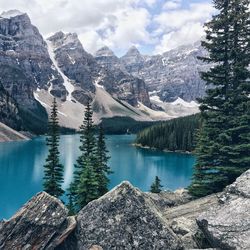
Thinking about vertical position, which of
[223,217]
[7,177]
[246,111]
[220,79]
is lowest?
[7,177]

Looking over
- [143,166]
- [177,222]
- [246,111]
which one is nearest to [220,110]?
[246,111]

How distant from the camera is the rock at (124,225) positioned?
15.7 m

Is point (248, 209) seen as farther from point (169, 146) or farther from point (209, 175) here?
point (169, 146)

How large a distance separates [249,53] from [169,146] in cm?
16635

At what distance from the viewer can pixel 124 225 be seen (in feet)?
52.3

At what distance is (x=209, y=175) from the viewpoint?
28.9m

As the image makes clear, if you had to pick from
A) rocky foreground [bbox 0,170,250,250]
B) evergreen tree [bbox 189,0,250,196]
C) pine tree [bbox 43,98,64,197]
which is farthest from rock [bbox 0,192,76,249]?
pine tree [bbox 43,98,64,197]

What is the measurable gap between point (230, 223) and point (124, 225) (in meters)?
4.06

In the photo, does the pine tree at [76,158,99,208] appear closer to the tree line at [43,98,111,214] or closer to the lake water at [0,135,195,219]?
the tree line at [43,98,111,214]

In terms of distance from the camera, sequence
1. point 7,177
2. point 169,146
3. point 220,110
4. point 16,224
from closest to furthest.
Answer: point 16,224
point 220,110
point 7,177
point 169,146

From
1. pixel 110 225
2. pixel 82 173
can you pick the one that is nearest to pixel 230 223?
pixel 110 225

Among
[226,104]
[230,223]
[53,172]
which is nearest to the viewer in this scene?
[230,223]

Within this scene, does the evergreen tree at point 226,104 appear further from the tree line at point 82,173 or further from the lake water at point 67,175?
the lake water at point 67,175

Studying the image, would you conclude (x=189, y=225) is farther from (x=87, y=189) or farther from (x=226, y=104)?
(x=87, y=189)
